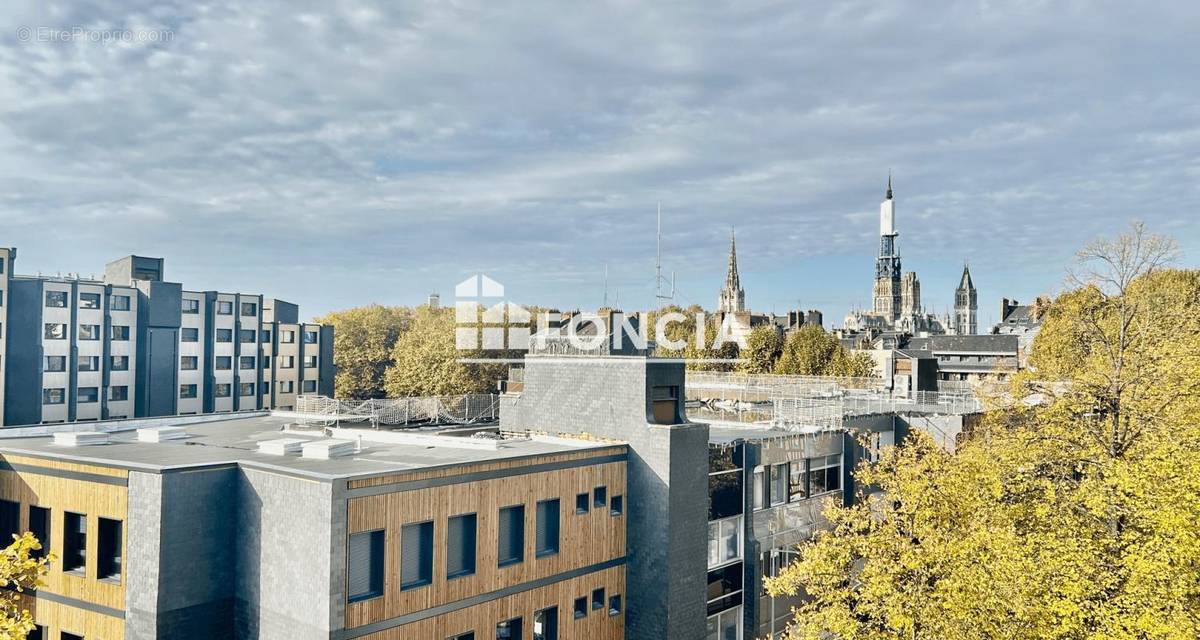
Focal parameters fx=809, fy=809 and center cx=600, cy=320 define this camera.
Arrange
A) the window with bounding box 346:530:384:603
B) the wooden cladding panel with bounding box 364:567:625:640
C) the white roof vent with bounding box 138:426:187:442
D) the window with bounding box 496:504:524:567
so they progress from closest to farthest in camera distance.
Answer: the window with bounding box 346:530:384:603 → the wooden cladding panel with bounding box 364:567:625:640 → the window with bounding box 496:504:524:567 → the white roof vent with bounding box 138:426:187:442

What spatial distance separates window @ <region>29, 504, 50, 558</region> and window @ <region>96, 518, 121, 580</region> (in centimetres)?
218

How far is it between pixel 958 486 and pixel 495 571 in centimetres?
1282

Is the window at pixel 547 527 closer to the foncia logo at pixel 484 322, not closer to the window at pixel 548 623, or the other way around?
the window at pixel 548 623

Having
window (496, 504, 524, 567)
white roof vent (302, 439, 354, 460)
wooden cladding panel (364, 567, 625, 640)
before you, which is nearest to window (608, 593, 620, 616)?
wooden cladding panel (364, 567, 625, 640)

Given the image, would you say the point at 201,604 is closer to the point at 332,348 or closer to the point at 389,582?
the point at 389,582

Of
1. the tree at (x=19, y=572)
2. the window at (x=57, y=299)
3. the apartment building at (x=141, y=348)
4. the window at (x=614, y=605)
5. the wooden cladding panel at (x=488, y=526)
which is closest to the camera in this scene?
the tree at (x=19, y=572)

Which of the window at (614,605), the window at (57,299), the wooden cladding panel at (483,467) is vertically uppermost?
the window at (57,299)

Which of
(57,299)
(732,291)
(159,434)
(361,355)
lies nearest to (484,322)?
(361,355)

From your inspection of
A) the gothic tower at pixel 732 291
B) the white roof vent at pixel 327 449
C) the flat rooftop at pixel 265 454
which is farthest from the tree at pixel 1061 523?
the gothic tower at pixel 732 291

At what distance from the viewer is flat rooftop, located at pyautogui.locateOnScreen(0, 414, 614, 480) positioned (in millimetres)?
19266

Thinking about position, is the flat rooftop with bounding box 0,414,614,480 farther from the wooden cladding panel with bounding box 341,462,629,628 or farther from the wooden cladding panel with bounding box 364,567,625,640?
the wooden cladding panel with bounding box 364,567,625,640

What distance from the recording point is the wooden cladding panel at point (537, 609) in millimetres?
19453

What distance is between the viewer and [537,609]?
72.0 feet

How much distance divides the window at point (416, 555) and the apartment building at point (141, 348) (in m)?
54.1
